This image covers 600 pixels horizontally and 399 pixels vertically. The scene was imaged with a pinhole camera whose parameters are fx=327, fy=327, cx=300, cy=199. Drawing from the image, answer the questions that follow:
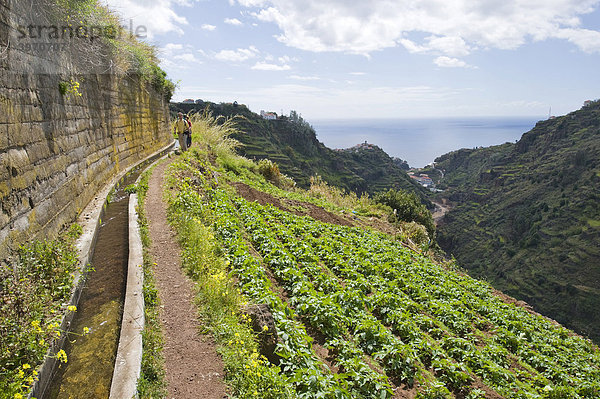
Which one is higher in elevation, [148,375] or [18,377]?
[18,377]

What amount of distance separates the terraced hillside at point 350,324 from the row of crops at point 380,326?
2 centimetres

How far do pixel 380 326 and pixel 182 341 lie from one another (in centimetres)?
340

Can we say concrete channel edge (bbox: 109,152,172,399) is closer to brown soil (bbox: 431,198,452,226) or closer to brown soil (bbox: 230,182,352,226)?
brown soil (bbox: 230,182,352,226)

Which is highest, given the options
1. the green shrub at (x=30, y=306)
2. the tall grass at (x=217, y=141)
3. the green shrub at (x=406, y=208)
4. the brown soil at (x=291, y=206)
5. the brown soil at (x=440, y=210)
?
the tall grass at (x=217, y=141)

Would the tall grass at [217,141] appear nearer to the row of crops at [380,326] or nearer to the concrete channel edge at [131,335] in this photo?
the row of crops at [380,326]

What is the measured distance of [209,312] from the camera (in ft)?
14.6

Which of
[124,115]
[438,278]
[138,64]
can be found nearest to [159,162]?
[124,115]

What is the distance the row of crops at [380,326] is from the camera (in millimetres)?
4605

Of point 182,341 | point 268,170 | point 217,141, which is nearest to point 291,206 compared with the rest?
point 268,170

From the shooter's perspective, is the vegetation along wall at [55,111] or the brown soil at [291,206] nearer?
the vegetation along wall at [55,111]

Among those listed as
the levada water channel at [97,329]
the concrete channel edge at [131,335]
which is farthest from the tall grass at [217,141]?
the concrete channel edge at [131,335]

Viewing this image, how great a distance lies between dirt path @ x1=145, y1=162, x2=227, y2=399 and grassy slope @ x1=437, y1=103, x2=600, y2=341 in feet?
142

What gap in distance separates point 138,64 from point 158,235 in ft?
27.9

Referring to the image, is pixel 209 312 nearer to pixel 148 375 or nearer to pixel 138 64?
pixel 148 375
